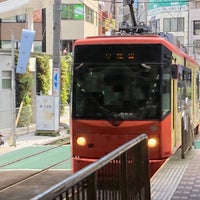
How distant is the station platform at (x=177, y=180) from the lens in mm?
7969

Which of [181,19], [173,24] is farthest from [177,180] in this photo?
[173,24]

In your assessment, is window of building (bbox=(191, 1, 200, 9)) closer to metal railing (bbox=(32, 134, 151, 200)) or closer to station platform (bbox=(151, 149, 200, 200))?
station platform (bbox=(151, 149, 200, 200))

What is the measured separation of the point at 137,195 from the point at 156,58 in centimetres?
419

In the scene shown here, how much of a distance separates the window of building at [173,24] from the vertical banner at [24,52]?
218ft

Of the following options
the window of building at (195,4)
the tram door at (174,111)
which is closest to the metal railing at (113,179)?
the tram door at (174,111)

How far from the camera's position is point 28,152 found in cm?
1689

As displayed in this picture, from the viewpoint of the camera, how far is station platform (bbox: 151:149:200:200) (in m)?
7.97

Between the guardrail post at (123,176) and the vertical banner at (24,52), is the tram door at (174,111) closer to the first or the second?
the guardrail post at (123,176)

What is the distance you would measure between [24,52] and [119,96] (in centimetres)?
1139

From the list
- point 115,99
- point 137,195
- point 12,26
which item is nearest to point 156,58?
point 115,99

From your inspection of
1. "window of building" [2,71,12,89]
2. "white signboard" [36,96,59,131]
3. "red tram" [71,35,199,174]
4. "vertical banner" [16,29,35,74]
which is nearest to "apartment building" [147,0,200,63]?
"window of building" [2,71,12,89]

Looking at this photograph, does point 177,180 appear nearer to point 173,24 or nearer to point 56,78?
point 56,78

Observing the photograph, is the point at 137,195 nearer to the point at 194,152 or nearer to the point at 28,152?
the point at 194,152

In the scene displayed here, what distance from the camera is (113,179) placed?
5145 millimetres
